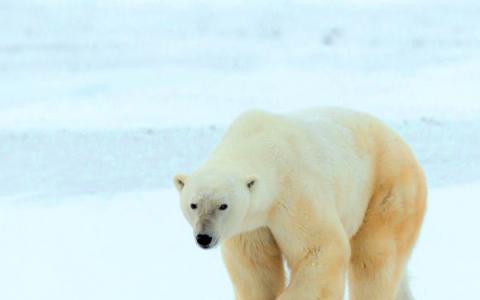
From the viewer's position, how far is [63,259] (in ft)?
19.1

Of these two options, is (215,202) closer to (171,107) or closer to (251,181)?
(251,181)

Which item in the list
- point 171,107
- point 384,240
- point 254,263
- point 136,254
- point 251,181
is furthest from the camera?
point 171,107

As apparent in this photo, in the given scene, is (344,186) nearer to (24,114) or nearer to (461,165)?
(461,165)

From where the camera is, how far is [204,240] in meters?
3.35

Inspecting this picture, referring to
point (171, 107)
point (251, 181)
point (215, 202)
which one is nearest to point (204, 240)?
point (215, 202)

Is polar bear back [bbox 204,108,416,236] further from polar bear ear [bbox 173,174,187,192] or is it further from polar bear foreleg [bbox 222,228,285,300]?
polar bear foreleg [bbox 222,228,285,300]

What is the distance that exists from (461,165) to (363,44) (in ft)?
33.1

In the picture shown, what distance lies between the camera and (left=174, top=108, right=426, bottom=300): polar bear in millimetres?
3531

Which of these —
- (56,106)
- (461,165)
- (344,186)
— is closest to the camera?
(344,186)

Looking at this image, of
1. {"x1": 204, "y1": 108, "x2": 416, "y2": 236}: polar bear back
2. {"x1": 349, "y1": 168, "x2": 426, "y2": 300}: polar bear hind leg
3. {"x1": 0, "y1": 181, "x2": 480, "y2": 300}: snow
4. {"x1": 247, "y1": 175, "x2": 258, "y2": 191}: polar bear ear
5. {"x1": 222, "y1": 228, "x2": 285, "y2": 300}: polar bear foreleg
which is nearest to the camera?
{"x1": 247, "y1": 175, "x2": 258, "y2": 191}: polar bear ear

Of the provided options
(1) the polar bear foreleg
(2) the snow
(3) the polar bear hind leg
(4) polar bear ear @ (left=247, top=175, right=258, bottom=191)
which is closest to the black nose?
(4) polar bear ear @ (left=247, top=175, right=258, bottom=191)

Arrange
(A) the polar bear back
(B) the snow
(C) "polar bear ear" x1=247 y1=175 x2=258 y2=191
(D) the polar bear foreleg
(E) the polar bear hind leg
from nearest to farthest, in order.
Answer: (C) "polar bear ear" x1=247 y1=175 x2=258 y2=191 → (A) the polar bear back → (D) the polar bear foreleg → (E) the polar bear hind leg → (B) the snow

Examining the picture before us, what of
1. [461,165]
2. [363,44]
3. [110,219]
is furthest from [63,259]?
[363,44]

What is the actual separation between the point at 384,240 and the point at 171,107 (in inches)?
371
